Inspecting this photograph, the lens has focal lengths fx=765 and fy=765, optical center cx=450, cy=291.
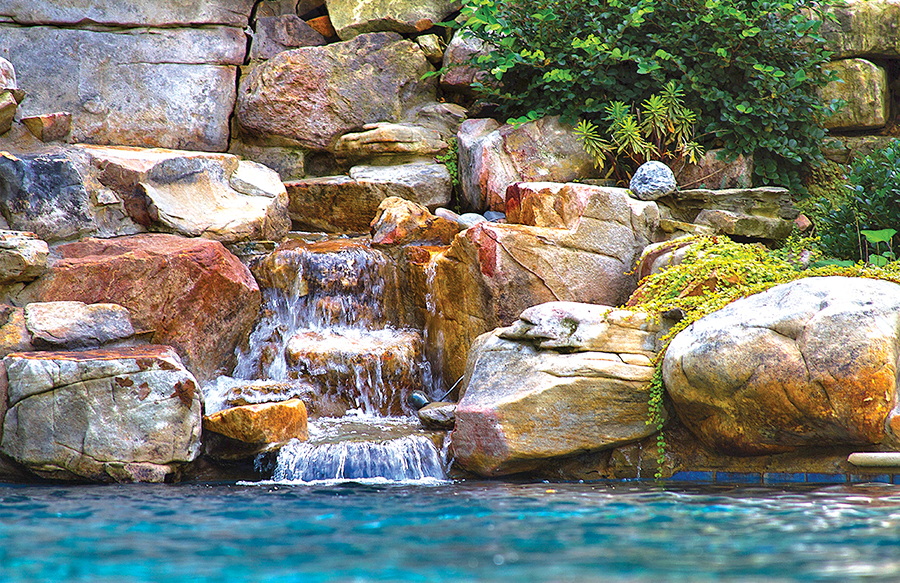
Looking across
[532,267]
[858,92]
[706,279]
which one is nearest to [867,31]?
[858,92]

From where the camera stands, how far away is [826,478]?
4965 mm

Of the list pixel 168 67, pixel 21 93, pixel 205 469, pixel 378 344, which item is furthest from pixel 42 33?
pixel 205 469

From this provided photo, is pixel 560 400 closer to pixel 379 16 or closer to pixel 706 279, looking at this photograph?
pixel 706 279

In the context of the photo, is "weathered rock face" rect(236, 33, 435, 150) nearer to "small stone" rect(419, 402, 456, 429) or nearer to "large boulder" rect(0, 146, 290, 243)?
"large boulder" rect(0, 146, 290, 243)

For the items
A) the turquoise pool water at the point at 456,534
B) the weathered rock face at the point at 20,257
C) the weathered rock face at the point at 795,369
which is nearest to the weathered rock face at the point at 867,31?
the weathered rock face at the point at 795,369

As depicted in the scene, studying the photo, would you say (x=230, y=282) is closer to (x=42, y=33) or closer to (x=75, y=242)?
(x=75, y=242)

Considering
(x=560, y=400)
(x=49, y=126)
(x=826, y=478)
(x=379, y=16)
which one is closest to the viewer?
(x=826, y=478)

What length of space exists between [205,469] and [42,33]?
7.46 meters

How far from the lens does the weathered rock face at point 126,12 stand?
1023 cm

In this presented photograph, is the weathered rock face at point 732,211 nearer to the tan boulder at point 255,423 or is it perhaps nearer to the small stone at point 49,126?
the tan boulder at point 255,423

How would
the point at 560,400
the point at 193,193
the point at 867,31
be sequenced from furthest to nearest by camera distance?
the point at 867,31 < the point at 193,193 < the point at 560,400

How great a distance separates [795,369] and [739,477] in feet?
3.11

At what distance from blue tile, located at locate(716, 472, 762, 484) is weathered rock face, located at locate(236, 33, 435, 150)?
7302mm

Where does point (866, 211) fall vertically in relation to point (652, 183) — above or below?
below
